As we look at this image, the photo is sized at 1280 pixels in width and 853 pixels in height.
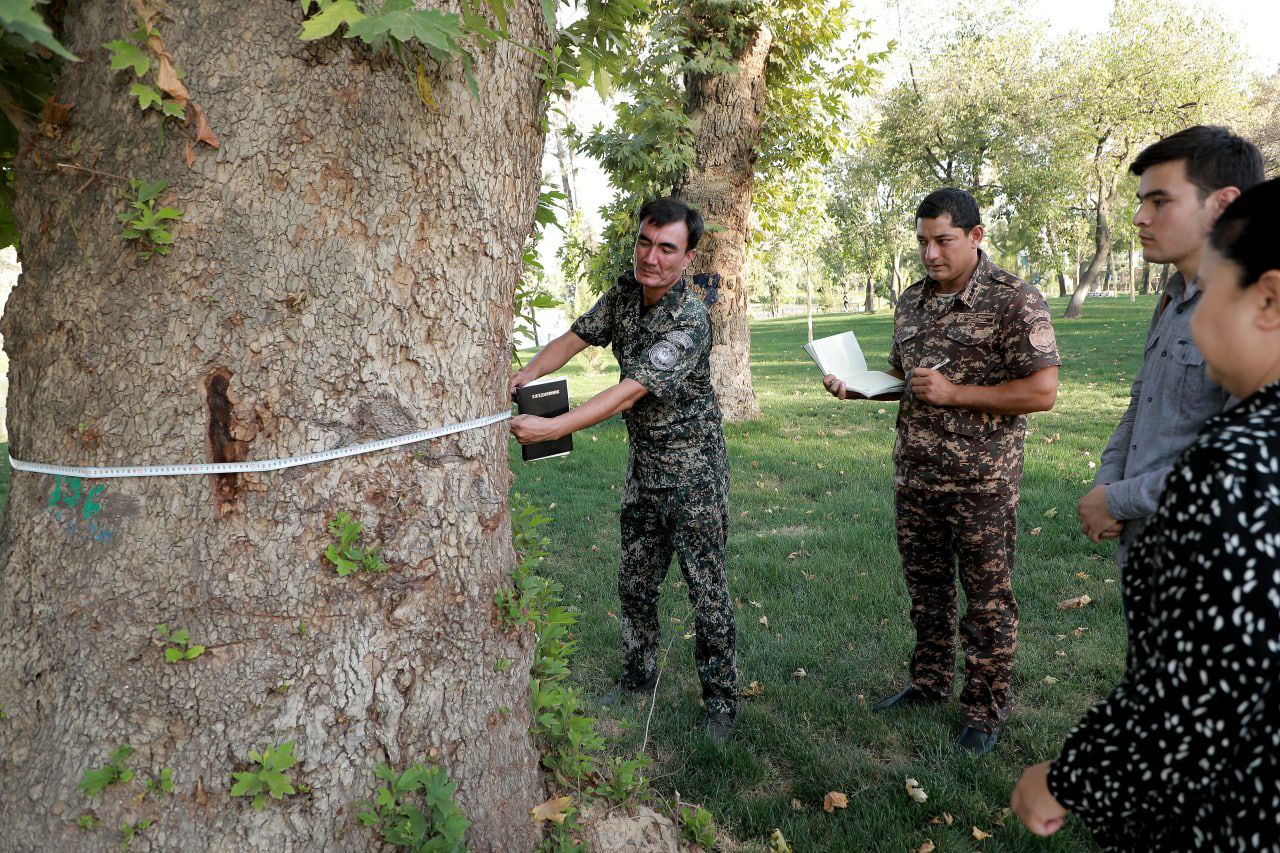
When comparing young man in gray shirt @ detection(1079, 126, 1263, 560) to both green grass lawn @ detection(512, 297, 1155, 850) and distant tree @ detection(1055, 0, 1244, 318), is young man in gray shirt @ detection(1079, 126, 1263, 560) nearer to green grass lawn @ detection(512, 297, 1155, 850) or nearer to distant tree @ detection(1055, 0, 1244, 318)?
green grass lawn @ detection(512, 297, 1155, 850)

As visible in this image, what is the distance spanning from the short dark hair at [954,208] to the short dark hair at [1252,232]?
2.07 m

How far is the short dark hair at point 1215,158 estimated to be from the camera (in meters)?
2.37

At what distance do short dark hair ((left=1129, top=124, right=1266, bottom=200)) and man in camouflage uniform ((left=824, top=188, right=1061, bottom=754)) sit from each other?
87 centimetres

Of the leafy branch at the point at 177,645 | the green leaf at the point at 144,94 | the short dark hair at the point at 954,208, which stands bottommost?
the leafy branch at the point at 177,645

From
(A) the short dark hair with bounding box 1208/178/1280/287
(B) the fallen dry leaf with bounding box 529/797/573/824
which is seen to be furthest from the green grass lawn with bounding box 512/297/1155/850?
(A) the short dark hair with bounding box 1208/178/1280/287

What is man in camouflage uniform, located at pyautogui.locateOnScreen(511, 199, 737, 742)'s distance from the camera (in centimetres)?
340

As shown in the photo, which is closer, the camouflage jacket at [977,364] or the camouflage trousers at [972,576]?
the camouflage jacket at [977,364]

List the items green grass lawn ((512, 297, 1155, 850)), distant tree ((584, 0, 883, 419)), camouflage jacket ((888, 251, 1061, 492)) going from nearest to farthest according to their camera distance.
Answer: green grass lawn ((512, 297, 1155, 850))
camouflage jacket ((888, 251, 1061, 492))
distant tree ((584, 0, 883, 419))

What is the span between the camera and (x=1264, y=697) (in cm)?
122

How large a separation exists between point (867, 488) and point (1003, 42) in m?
23.4

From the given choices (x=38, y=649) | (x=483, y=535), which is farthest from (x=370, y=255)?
(x=38, y=649)

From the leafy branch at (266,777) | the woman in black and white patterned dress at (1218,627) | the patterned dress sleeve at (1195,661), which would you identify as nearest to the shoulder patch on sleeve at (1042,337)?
the woman in black and white patterned dress at (1218,627)

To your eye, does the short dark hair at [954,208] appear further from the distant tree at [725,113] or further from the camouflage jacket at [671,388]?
the distant tree at [725,113]

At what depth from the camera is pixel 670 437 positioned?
3570 millimetres
